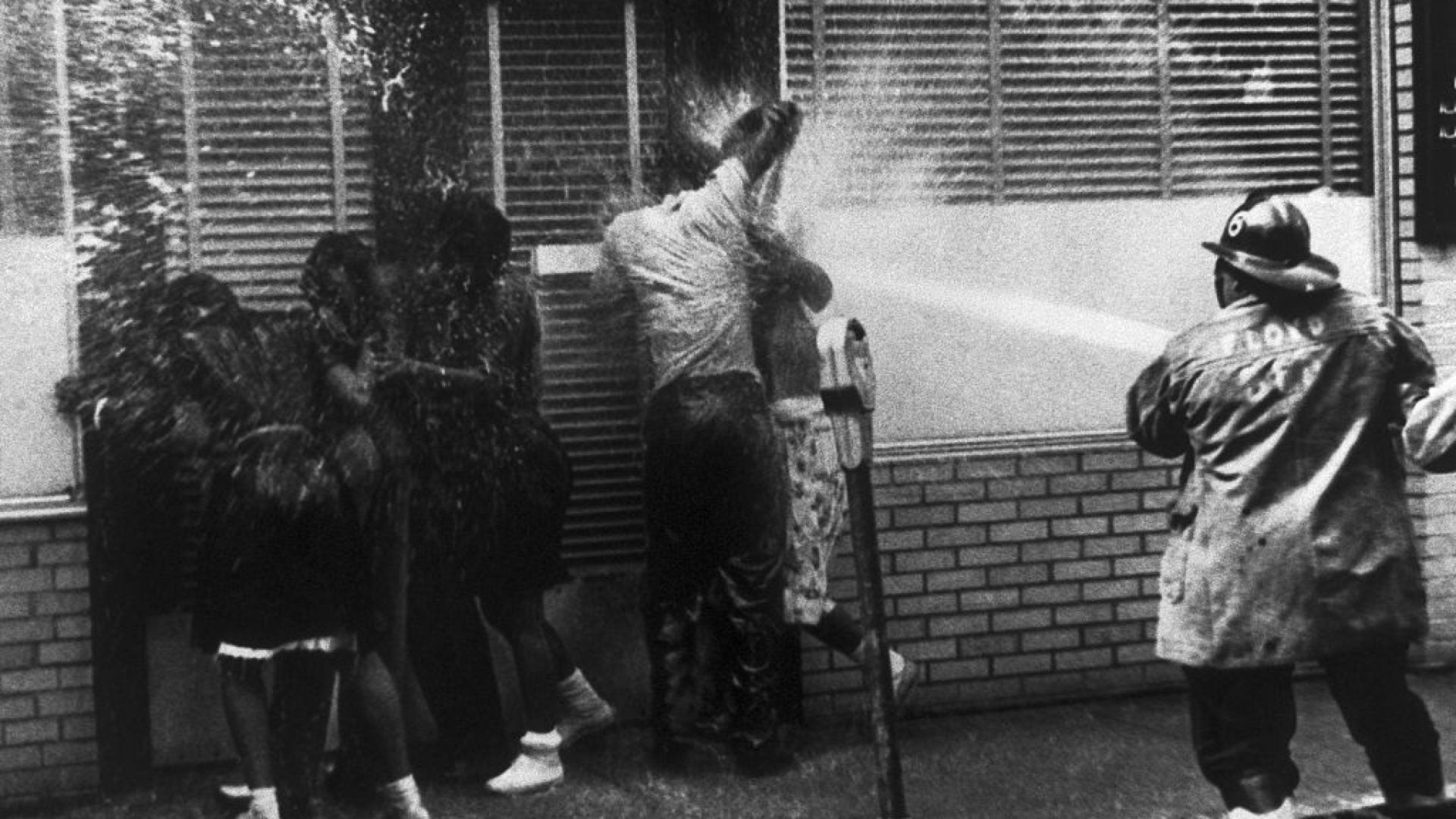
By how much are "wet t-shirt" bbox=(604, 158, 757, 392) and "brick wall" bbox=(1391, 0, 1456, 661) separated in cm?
264

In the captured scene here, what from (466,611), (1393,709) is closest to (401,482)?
(466,611)

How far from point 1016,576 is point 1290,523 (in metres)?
2.01

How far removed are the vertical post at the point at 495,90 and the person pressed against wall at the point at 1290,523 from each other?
7.83 ft

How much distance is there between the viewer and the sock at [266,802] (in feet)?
15.6

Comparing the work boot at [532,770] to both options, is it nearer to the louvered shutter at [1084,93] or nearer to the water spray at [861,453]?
the water spray at [861,453]

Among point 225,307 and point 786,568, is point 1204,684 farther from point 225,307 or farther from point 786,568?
point 225,307

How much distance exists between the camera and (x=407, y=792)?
191 inches

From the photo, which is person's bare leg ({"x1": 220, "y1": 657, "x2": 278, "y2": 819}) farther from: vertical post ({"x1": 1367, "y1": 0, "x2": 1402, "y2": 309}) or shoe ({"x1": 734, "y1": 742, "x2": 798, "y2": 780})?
vertical post ({"x1": 1367, "y1": 0, "x2": 1402, "y2": 309})

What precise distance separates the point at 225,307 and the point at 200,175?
804 millimetres

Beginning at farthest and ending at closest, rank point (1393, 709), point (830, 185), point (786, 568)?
point (830, 185), point (786, 568), point (1393, 709)

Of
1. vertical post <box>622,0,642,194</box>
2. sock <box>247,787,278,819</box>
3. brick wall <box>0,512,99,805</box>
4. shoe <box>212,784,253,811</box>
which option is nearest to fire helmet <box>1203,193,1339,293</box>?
vertical post <box>622,0,642,194</box>

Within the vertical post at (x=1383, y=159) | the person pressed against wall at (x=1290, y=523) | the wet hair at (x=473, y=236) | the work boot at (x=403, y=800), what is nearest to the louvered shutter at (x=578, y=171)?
the wet hair at (x=473, y=236)

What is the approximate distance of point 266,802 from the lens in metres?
4.75

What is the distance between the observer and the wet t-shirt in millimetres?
5418
